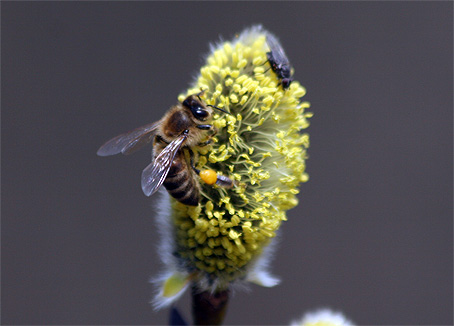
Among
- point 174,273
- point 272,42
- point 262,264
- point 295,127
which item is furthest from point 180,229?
point 272,42

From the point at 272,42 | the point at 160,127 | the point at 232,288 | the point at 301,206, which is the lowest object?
the point at 232,288

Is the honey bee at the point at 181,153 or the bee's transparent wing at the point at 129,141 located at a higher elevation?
the bee's transparent wing at the point at 129,141

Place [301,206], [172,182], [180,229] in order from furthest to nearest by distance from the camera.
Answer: [301,206]
[180,229]
[172,182]

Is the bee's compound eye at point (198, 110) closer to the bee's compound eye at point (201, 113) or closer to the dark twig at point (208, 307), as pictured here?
the bee's compound eye at point (201, 113)

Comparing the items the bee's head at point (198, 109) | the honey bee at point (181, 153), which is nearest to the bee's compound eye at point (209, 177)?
the honey bee at point (181, 153)

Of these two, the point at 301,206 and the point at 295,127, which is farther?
the point at 301,206

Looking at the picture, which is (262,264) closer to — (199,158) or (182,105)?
(199,158)
